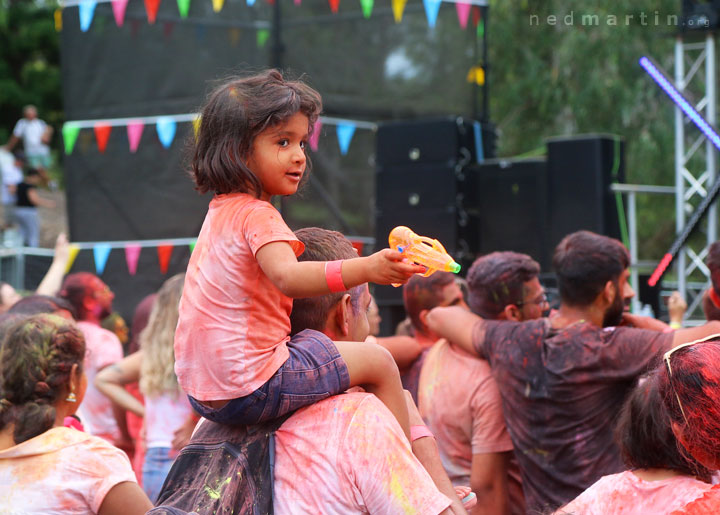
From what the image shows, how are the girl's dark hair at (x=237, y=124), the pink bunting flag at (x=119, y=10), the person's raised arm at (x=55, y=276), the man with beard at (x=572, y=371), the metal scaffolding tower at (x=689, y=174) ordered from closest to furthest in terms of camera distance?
1. the girl's dark hair at (x=237, y=124)
2. the man with beard at (x=572, y=371)
3. the person's raised arm at (x=55, y=276)
4. the metal scaffolding tower at (x=689, y=174)
5. the pink bunting flag at (x=119, y=10)

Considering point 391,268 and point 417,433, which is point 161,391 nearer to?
point 417,433

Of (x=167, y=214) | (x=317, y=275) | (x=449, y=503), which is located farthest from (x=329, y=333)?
(x=167, y=214)

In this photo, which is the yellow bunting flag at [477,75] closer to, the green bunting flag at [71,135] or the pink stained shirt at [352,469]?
the green bunting flag at [71,135]

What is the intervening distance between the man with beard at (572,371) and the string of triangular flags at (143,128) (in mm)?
5761

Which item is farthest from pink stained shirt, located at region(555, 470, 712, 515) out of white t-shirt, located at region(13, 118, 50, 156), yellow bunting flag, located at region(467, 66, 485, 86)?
white t-shirt, located at region(13, 118, 50, 156)

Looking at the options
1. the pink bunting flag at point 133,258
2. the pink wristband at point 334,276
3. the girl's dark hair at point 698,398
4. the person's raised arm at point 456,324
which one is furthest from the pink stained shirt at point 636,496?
the pink bunting flag at point 133,258

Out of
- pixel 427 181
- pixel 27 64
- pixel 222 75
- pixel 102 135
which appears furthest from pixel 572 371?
pixel 27 64

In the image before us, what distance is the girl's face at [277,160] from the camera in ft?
7.76

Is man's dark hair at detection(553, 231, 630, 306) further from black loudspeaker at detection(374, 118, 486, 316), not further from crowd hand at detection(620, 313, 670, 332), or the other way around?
black loudspeaker at detection(374, 118, 486, 316)

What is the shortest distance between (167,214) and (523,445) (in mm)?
6449

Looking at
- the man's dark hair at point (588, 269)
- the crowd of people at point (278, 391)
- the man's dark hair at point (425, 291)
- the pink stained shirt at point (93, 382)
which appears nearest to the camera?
the crowd of people at point (278, 391)

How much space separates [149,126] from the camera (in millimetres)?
9562

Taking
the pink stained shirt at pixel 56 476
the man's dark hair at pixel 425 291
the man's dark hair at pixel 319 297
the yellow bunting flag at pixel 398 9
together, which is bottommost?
the pink stained shirt at pixel 56 476

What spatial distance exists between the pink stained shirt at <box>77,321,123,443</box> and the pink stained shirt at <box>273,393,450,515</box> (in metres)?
3.11
